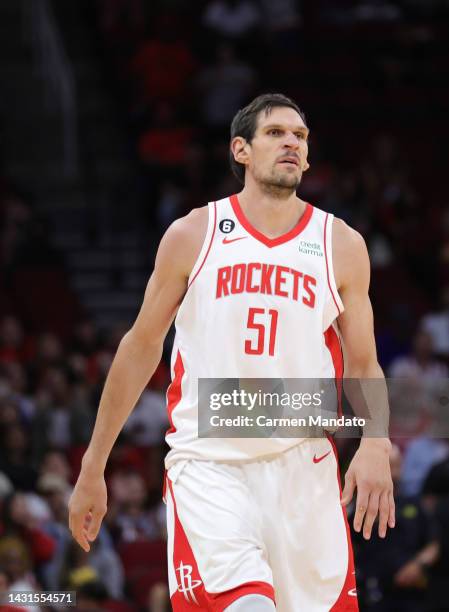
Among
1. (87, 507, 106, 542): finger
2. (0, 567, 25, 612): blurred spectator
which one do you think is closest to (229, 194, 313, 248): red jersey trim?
(87, 507, 106, 542): finger

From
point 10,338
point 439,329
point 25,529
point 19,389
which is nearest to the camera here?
point 25,529

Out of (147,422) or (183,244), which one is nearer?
(183,244)

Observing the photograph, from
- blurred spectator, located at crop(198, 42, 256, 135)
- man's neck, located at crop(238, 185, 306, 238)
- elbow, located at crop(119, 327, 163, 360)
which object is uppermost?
blurred spectator, located at crop(198, 42, 256, 135)

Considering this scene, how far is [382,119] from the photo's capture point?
17578mm

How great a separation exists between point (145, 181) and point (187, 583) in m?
12.0

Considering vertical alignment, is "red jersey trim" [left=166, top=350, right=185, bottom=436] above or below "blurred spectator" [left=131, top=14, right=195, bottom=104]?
below

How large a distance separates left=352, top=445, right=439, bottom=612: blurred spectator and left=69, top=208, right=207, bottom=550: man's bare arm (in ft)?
14.4

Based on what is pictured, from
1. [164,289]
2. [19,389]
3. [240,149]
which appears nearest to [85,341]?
[19,389]

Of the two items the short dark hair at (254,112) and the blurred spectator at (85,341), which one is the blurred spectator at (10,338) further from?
the short dark hair at (254,112)

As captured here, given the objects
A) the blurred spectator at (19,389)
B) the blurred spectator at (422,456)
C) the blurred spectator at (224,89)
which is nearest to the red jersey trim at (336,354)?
the blurred spectator at (422,456)

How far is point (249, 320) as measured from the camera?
17.8ft

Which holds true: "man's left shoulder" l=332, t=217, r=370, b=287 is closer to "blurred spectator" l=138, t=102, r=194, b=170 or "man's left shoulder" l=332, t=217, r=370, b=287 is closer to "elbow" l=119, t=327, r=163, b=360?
"elbow" l=119, t=327, r=163, b=360

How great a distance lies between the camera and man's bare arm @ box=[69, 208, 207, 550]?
556cm

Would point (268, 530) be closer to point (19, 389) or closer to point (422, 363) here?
point (19, 389)
